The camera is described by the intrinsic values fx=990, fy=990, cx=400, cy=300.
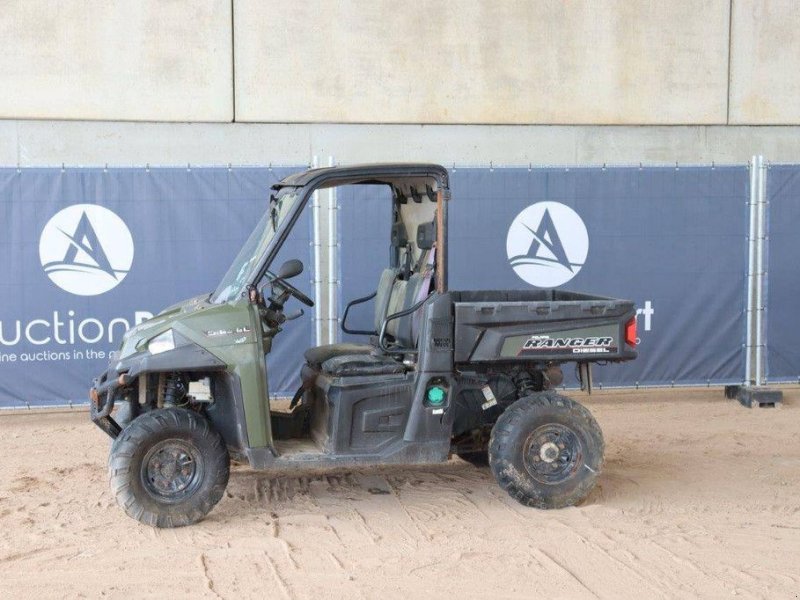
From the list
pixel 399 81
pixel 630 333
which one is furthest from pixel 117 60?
pixel 630 333

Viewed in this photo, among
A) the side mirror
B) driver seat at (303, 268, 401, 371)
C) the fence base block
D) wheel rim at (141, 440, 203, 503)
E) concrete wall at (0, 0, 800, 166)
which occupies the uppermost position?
concrete wall at (0, 0, 800, 166)

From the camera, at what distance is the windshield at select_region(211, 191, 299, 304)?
243 inches

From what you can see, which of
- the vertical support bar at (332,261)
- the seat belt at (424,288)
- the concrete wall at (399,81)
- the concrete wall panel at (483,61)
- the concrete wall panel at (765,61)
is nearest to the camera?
the seat belt at (424,288)

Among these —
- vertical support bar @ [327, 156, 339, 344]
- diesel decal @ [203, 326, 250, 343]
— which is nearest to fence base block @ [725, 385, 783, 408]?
vertical support bar @ [327, 156, 339, 344]

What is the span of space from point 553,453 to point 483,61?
6.36 m

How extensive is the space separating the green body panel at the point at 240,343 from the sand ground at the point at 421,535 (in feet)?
2.05

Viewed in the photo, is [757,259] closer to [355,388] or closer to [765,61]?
[765,61]

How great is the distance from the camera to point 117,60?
10.8 metres

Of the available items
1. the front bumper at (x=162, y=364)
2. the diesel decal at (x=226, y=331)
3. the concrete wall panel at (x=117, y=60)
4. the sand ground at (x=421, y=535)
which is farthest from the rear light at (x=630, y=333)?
the concrete wall panel at (x=117, y=60)

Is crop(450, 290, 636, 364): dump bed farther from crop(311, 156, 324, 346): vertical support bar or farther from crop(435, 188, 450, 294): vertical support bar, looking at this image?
crop(311, 156, 324, 346): vertical support bar

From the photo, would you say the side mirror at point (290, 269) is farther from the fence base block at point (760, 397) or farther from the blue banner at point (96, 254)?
the fence base block at point (760, 397)

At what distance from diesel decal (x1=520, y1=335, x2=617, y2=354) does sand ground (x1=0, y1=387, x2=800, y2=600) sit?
3.27 ft

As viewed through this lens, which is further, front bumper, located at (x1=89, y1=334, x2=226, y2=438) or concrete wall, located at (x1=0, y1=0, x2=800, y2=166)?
concrete wall, located at (x1=0, y1=0, x2=800, y2=166)

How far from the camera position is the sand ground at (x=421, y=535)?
495cm
